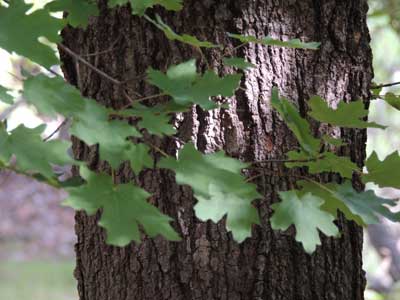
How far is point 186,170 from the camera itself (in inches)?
41.5

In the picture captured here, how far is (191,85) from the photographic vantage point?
1.15 metres

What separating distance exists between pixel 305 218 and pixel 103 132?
352mm

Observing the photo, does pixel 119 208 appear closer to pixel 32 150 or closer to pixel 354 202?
pixel 32 150

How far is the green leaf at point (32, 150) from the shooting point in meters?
0.98

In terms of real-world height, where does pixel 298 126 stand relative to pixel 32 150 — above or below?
above

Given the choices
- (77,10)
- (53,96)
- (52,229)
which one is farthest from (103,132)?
(52,229)

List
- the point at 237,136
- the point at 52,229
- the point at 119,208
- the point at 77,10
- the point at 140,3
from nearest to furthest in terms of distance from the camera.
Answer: the point at 119,208 < the point at 140,3 < the point at 77,10 < the point at 237,136 < the point at 52,229

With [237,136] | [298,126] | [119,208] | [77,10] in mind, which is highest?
[77,10]

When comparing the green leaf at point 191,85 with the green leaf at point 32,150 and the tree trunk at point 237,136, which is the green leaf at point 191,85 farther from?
the tree trunk at point 237,136

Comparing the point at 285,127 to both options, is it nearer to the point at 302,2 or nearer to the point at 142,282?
the point at 302,2

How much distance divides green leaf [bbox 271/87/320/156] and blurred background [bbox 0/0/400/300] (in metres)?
2.11

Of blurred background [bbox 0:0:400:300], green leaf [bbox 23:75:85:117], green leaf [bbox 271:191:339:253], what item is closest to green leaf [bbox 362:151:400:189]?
green leaf [bbox 271:191:339:253]

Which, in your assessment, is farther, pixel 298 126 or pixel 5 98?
pixel 298 126

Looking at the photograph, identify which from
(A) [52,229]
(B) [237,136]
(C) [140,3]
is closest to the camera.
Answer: (C) [140,3]
